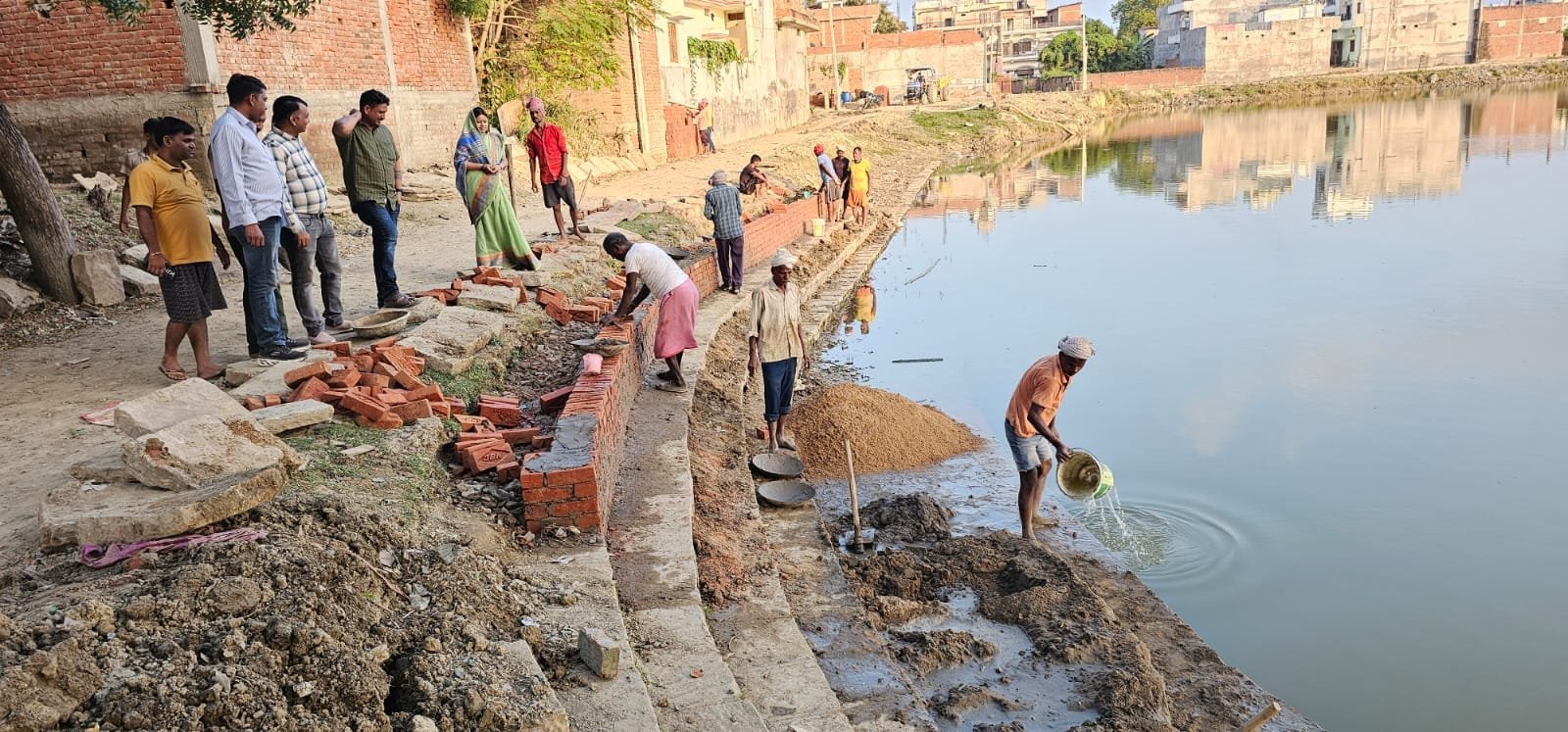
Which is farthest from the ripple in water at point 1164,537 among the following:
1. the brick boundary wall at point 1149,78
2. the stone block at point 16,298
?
the brick boundary wall at point 1149,78

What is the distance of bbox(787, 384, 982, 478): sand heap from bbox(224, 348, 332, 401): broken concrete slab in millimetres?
3956

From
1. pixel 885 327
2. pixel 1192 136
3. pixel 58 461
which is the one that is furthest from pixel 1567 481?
pixel 1192 136

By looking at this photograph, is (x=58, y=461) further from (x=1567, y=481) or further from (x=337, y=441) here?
(x=1567, y=481)

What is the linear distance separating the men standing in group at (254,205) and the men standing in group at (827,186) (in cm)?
1249

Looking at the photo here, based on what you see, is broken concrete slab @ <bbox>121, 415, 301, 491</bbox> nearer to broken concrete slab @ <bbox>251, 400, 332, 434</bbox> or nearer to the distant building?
broken concrete slab @ <bbox>251, 400, 332, 434</bbox>

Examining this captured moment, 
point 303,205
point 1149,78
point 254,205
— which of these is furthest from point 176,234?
point 1149,78

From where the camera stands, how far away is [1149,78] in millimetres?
65875

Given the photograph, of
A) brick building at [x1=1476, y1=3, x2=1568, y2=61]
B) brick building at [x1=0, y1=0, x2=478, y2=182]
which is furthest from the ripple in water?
brick building at [x1=1476, y1=3, x2=1568, y2=61]

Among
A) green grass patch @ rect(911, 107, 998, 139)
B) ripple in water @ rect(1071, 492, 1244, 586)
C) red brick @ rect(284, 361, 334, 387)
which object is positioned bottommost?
ripple in water @ rect(1071, 492, 1244, 586)

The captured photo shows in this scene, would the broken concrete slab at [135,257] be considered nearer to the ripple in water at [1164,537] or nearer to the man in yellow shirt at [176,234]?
the man in yellow shirt at [176,234]

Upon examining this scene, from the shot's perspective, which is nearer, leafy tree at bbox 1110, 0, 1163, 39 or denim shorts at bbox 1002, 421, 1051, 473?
denim shorts at bbox 1002, 421, 1051, 473

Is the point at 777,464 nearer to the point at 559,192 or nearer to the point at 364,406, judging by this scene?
the point at 364,406

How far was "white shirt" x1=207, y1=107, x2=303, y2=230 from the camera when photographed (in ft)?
19.0

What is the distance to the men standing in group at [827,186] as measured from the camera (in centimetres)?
1808
